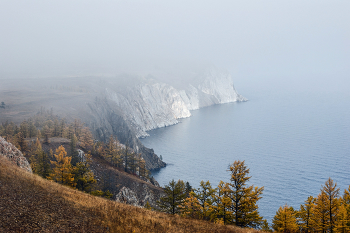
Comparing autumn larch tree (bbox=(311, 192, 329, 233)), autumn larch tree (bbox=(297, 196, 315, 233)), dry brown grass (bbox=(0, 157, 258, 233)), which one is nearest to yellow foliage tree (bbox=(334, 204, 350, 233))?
autumn larch tree (bbox=(311, 192, 329, 233))

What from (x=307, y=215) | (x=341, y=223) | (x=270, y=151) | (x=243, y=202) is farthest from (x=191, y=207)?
(x=270, y=151)

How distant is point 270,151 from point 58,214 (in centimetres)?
11336

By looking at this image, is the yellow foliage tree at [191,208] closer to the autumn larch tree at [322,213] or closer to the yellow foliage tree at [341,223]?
the autumn larch tree at [322,213]

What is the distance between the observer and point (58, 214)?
50.8 ft

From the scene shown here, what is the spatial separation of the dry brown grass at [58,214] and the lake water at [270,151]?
51.8m

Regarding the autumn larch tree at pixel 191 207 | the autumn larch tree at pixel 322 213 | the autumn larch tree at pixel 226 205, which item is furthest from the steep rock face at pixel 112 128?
the autumn larch tree at pixel 322 213

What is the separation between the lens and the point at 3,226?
12.9 m

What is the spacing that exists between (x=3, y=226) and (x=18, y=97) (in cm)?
18480

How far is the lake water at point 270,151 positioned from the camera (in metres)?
77.4

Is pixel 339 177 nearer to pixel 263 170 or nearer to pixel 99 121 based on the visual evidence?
pixel 263 170

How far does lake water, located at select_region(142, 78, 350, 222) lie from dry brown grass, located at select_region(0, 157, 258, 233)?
51759 millimetres

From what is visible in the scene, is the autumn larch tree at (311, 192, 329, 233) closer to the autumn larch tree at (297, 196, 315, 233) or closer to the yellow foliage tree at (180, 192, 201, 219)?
the autumn larch tree at (297, 196, 315, 233)

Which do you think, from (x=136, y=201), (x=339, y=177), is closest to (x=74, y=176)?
(x=136, y=201)

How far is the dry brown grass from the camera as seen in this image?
45.8 feet
